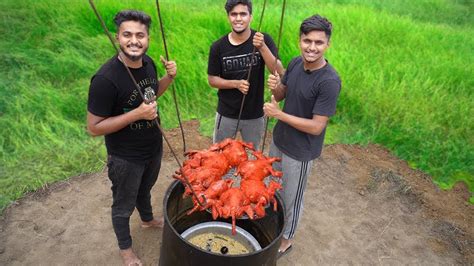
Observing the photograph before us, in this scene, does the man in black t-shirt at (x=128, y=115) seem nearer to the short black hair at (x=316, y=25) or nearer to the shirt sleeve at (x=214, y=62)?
the shirt sleeve at (x=214, y=62)

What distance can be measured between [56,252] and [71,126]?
194 centimetres

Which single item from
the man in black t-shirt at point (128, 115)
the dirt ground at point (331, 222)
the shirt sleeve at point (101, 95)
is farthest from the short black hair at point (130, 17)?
the dirt ground at point (331, 222)

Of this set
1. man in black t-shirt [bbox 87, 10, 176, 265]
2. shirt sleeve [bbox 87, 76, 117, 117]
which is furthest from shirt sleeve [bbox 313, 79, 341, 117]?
shirt sleeve [bbox 87, 76, 117, 117]

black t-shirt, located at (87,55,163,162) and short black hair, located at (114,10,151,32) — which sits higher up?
short black hair, located at (114,10,151,32)

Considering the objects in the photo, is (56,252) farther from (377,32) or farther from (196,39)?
(377,32)

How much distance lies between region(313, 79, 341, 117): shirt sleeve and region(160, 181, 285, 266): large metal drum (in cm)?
65

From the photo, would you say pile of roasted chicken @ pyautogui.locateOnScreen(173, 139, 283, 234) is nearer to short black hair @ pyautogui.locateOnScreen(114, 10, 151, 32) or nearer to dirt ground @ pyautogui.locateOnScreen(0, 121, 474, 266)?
short black hair @ pyautogui.locateOnScreen(114, 10, 151, 32)

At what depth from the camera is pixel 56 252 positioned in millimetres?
3170

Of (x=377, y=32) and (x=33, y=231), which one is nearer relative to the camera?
(x=33, y=231)

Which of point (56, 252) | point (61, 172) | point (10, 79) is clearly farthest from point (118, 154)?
point (10, 79)

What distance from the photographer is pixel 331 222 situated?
→ 383 centimetres

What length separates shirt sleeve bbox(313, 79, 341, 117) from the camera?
238 cm

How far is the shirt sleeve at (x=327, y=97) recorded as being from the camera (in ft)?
7.80

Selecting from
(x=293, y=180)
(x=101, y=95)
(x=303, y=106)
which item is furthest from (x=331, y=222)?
(x=101, y=95)
